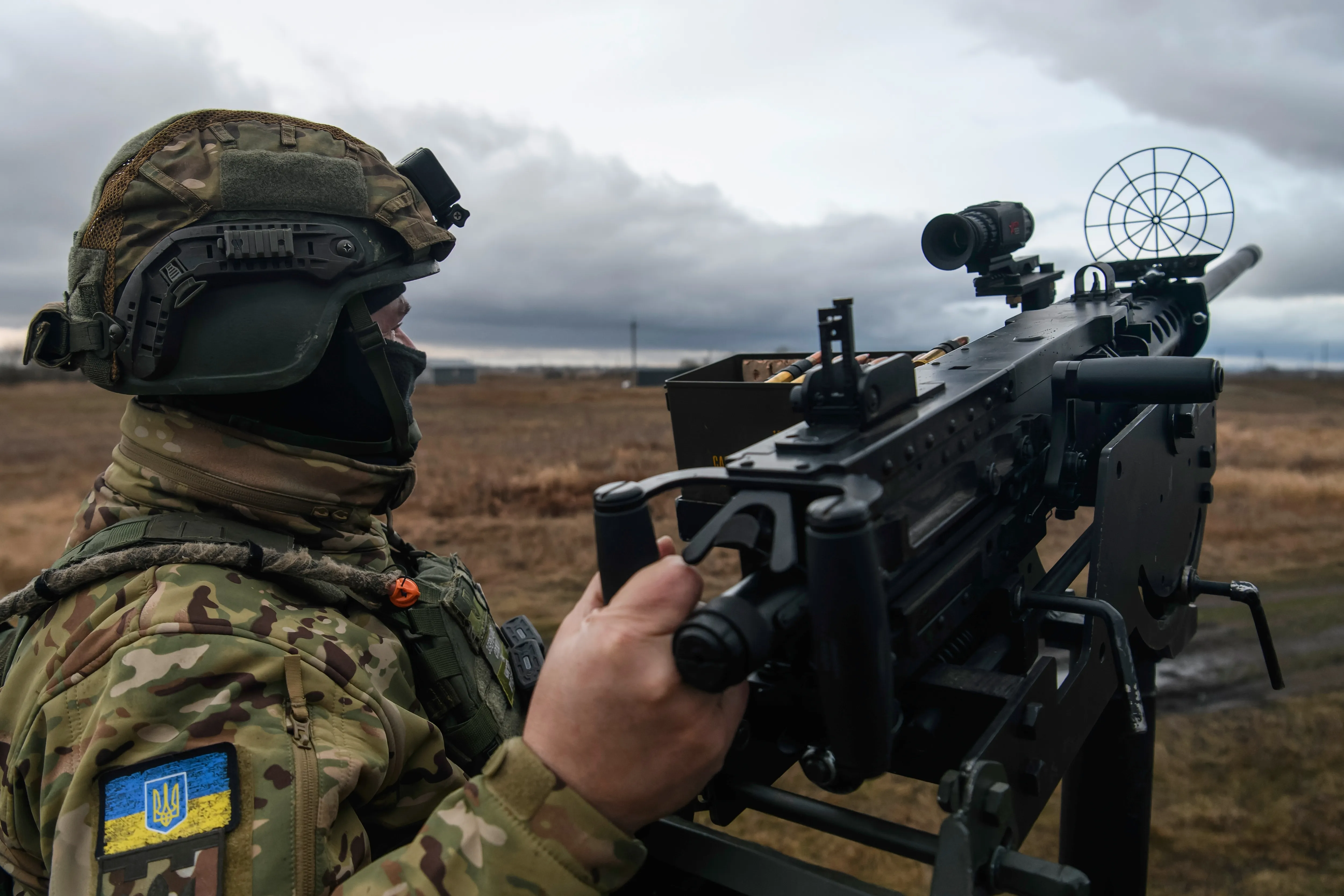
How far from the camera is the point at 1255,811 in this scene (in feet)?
17.4

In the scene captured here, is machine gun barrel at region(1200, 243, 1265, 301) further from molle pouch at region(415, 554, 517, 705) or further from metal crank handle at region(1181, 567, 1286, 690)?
molle pouch at region(415, 554, 517, 705)

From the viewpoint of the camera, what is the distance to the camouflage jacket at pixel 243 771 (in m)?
1.53

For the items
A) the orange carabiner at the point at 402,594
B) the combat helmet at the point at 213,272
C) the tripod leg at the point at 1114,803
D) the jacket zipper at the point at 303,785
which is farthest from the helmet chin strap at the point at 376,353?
the tripod leg at the point at 1114,803

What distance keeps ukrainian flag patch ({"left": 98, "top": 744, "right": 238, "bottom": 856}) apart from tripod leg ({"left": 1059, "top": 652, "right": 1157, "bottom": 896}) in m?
2.52

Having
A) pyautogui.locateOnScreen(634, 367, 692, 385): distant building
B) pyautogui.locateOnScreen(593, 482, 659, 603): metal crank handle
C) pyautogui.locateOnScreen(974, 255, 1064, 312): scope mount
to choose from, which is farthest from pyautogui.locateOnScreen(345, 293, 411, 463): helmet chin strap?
pyautogui.locateOnScreen(634, 367, 692, 385): distant building

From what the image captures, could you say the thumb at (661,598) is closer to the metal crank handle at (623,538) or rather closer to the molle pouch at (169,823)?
the metal crank handle at (623,538)

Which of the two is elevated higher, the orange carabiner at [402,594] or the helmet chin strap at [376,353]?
the helmet chin strap at [376,353]

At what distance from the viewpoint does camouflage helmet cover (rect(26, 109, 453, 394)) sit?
7.85 feet

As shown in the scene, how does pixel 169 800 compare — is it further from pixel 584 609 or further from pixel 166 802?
pixel 584 609

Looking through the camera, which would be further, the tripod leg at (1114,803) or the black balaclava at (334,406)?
the tripod leg at (1114,803)

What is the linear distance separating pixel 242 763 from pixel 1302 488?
65.6 feet

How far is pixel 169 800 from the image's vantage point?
5.52ft

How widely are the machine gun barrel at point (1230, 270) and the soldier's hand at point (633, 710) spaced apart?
11.2 feet

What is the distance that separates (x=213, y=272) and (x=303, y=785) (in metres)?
1.40
